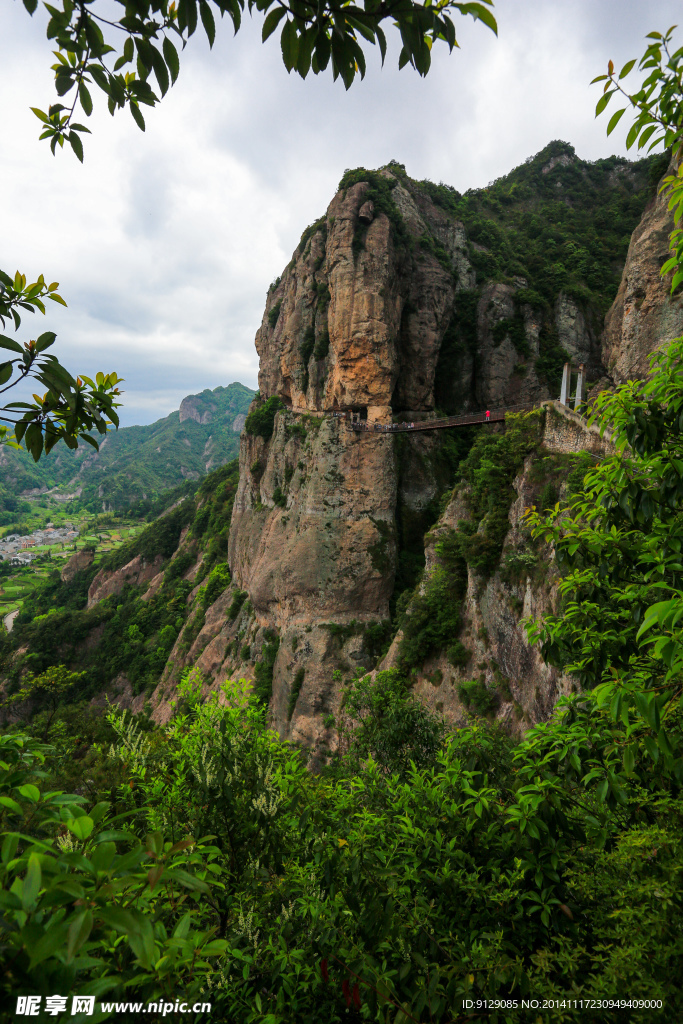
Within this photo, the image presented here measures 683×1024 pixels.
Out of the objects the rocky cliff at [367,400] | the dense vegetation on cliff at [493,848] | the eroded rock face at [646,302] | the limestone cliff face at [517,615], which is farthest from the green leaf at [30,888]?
the eroded rock face at [646,302]

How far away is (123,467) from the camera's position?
14750cm

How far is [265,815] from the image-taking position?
13.5 ft

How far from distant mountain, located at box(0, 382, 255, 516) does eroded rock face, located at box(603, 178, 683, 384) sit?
104877 millimetres

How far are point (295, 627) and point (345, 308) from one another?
1808 cm

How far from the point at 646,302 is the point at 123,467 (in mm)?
158845

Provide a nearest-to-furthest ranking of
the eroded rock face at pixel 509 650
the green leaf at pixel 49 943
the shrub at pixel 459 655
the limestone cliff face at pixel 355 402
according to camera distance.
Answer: the green leaf at pixel 49 943
the eroded rock face at pixel 509 650
the shrub at pixel 459 655
the limestone cliff face at pixel 355 402

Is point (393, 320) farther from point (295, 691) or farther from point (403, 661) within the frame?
point (295, 691)

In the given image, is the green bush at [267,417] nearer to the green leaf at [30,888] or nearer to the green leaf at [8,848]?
the green leaf at [8,848]

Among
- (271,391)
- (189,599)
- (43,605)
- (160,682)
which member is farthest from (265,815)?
(43,605)

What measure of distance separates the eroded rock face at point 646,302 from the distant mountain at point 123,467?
344ft

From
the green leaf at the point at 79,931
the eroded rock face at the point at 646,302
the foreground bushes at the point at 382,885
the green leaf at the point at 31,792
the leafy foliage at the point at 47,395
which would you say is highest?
the eroded rock face at the point at 646,302

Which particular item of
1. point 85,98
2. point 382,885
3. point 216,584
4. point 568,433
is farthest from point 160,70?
point 216,584

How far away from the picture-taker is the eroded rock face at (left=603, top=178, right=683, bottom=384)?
16.4m

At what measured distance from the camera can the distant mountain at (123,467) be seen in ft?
407
